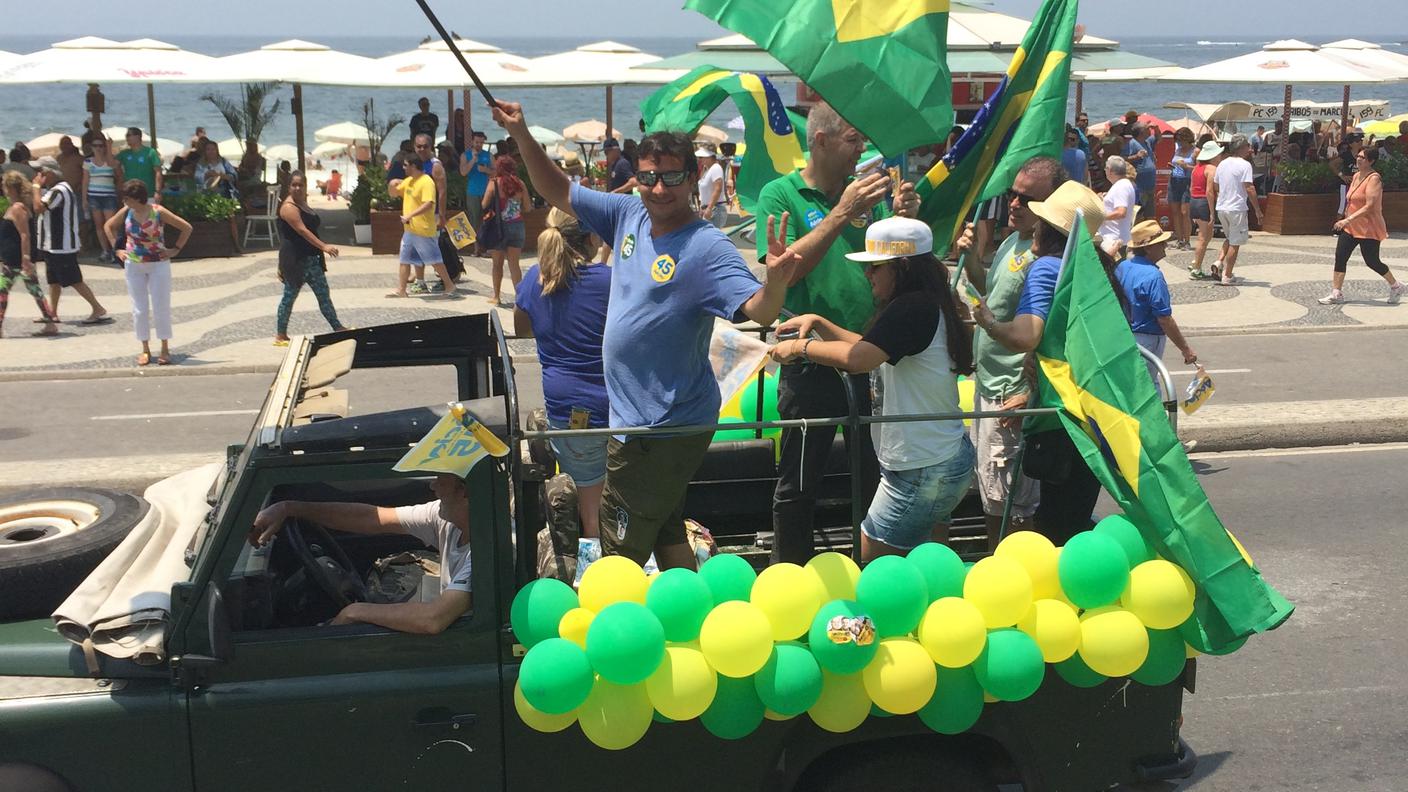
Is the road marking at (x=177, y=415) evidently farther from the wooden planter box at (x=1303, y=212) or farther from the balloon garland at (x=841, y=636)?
the wooden planter box at (x=1303, y=212)

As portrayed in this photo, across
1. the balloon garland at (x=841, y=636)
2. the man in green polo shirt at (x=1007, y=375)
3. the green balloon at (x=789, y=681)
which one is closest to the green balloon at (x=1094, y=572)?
the balloon garland at (x=841, y=636)

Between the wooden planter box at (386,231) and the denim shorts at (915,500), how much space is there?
16.2 metres

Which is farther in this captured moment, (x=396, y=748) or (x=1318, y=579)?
(x=1318, y=579)

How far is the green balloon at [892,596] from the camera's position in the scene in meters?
3.86

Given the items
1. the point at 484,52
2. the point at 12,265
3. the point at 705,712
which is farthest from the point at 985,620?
the point at 484,52

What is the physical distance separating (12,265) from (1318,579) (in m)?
13.0

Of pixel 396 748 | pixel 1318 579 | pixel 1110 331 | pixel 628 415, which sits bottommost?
pixel 1318 579

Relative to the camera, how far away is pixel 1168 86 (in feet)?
453

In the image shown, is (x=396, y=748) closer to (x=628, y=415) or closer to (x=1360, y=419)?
(x=628, y=415)

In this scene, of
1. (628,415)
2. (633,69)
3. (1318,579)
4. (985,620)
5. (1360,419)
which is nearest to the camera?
(985,620)

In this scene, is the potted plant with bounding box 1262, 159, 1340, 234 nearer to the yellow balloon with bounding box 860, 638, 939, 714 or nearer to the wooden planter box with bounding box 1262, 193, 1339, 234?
the wooden planter box with bounding box 1262, 193, 1339, 234

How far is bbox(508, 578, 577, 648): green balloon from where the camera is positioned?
3.80 meters

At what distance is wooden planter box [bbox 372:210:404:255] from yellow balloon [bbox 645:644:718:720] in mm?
16919

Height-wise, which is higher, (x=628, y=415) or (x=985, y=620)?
(x=628, y=415)
